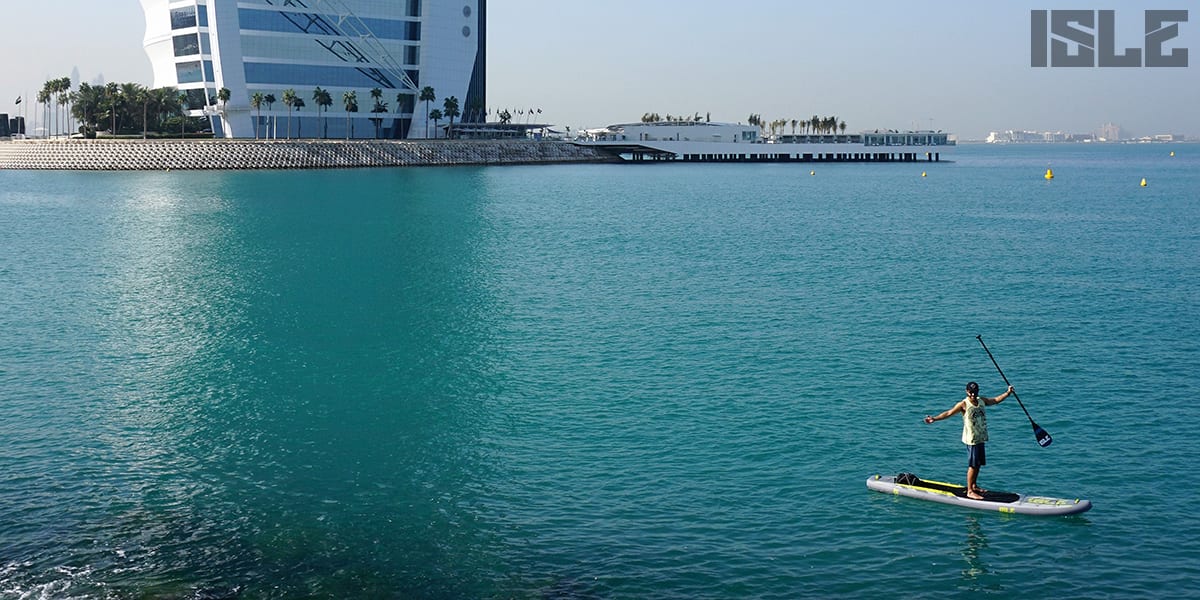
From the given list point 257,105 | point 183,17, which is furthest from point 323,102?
point 183,17

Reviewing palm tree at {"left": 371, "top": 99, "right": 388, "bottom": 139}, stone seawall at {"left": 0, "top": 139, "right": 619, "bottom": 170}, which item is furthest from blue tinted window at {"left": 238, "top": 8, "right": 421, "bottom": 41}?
stone seawall at {"left": 0, "top": 139, "right": 619, "bottom": 170}

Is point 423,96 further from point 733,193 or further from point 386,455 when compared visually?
point 386,455

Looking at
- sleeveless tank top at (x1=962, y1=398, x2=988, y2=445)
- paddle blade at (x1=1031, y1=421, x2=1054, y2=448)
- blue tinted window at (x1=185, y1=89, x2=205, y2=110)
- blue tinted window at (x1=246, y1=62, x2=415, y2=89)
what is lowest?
paddle blade at (x1=1031, y1=421, x2=1054, y2=448)

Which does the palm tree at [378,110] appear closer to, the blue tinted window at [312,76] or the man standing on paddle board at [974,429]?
the blue tinted window at [312,76]

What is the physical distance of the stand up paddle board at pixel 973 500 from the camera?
23.1m

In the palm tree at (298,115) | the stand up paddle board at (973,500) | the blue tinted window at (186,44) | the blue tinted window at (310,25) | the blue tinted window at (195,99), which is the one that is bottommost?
the stand up paddle board at (973,500)

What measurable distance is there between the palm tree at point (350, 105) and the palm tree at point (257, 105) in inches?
528

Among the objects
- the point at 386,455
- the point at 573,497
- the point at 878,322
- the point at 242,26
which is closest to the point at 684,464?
the point at 573,497

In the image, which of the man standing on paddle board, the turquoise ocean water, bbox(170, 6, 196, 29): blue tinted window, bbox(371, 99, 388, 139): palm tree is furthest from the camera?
bbox(371, 99, 388, 139): palm tree

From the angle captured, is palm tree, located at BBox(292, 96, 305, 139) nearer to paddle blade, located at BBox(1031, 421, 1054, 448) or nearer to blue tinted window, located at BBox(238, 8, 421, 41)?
blue tinted window, located at BBox(238, 8, 421, 41)

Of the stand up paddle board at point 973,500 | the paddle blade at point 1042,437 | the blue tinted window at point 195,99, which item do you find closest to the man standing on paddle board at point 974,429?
the stand up paddle board at point 973,500

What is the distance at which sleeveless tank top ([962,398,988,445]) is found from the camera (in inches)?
917

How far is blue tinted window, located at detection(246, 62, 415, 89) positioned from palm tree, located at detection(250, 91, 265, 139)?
11.5ft

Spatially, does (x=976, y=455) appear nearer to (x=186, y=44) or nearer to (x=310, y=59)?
(x=310, y=59)
